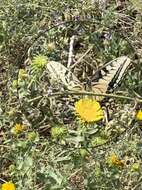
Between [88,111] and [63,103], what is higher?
[88,111]

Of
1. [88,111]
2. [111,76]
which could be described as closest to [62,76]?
[111,76]

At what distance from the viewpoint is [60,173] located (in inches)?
75.6

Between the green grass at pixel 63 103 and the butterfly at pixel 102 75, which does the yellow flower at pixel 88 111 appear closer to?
the green grass at pixel 63 103

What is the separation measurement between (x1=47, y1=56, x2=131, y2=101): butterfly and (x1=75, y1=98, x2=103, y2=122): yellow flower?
0.51 metres

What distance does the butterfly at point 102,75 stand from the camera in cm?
256

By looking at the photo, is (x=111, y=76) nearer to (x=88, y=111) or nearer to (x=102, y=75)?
(x=102, y=75)

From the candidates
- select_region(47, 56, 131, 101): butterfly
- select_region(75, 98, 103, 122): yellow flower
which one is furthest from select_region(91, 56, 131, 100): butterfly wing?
select_region(75, 98, 103, 122): yellow flower

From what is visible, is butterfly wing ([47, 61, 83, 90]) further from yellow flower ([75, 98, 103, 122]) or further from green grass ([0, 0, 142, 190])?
yellow flower ([75, 98, 103, 122])

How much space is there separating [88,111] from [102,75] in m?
0.73

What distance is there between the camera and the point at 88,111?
1.96 m

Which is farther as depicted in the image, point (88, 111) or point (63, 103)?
point (63, 103)

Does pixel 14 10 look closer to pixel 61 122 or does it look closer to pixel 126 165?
pixel 61 122

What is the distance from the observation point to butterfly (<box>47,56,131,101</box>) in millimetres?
2557

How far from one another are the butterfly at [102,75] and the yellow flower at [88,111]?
51 cm
